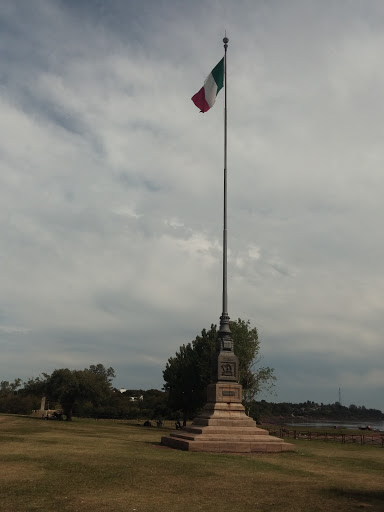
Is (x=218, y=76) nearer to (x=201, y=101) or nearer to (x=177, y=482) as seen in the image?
(x=201, y=101)

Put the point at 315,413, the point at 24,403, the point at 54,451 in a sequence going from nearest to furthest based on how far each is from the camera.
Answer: the point at 54,451 → the point at 24,403 → the point at 315,413

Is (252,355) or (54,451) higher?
(252,355)

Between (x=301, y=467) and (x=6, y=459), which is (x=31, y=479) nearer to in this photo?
(x=6, y=459)

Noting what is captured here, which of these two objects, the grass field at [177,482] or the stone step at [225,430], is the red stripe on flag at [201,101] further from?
the grass field at [177,482]

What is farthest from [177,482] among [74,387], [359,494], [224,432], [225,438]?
[74,387]

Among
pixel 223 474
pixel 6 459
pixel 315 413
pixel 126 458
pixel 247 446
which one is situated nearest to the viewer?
pixel 223 474

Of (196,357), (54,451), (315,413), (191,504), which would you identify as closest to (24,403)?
(196,357)

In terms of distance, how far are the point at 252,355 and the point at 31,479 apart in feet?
127

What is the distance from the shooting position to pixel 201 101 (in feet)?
95.4

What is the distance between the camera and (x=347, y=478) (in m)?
14.5

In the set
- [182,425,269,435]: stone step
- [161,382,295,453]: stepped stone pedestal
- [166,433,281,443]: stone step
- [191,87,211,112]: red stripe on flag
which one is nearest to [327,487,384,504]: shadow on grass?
[161,382,295,453]: stepped stone pedestal

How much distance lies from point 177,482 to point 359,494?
4.67m

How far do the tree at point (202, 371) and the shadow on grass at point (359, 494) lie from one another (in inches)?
1356

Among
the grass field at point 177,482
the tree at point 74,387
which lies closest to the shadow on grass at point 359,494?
the grass field at point 177,482
